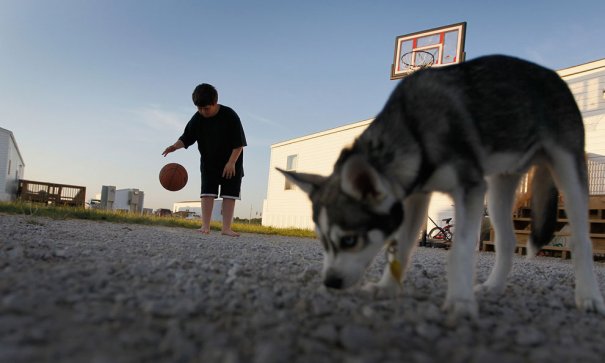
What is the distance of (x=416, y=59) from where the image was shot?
61.1ft

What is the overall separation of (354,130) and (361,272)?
66.6 feet

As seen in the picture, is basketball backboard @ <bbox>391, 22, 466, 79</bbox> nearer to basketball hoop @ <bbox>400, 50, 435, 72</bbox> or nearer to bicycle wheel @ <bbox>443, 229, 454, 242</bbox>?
basketball hoop @ <bbox>400, 50, 435, 72</bbox>

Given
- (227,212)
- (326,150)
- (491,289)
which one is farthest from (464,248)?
(326,150)

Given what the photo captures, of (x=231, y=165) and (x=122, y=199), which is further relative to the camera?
(x=122, y=199)

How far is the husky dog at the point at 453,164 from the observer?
96.4 inches

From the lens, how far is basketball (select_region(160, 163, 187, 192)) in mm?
11422

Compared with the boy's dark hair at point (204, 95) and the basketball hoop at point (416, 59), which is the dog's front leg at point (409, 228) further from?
the basketball hoop at point (416, 59)

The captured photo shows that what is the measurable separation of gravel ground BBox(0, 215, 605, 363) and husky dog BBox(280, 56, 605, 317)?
0.26m

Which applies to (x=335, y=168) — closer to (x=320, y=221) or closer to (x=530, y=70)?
(x=320, y=221)

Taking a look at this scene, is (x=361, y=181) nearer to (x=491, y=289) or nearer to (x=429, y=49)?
(x=491, y=289)

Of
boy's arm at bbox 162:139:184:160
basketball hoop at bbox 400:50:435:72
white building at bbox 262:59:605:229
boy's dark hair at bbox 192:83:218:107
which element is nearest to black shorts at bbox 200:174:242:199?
boy's arm at bbox 162:139:184:160

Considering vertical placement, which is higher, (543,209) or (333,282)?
(543,209)

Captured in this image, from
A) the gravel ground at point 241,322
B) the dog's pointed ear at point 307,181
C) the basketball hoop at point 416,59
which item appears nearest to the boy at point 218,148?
the gravel ground at point 241,322

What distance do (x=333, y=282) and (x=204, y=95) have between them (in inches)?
240
